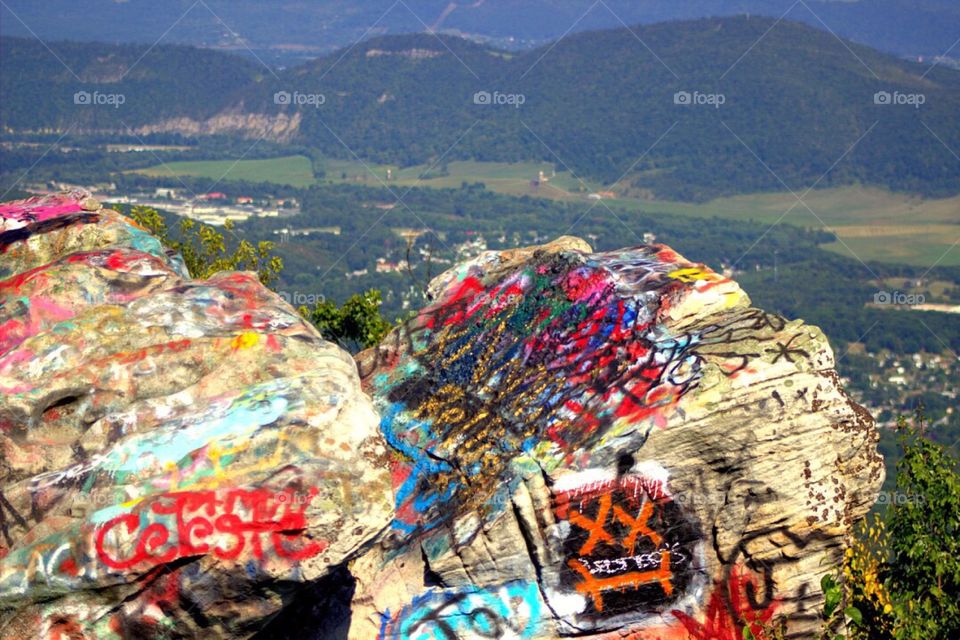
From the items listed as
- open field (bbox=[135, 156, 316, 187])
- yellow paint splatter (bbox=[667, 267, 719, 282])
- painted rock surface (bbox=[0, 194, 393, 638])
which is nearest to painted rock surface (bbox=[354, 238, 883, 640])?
yellow paint splatter (bbox=[667, 267, 719, 282])

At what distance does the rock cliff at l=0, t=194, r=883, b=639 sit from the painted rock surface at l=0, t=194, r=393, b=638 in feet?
0.08

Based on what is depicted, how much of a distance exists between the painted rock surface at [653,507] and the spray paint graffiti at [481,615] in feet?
0.04

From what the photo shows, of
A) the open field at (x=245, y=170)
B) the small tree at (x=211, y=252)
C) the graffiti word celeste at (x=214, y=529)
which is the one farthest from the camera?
the open field at (x=245, y=170)

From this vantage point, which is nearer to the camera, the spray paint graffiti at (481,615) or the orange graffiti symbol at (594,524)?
the orange graffiti symbol at (594,524)

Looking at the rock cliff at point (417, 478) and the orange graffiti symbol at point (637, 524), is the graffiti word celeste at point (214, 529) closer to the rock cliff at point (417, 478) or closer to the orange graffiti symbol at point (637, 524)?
the rock cliff at point (417, 478)

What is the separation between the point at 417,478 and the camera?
1346cm

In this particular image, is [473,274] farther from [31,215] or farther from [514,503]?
[31,215]

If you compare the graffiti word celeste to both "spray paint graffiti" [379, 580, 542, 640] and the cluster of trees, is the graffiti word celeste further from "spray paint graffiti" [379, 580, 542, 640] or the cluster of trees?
the cluster of trees

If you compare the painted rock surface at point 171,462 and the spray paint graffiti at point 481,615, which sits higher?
the painted rock surface at point 171,462

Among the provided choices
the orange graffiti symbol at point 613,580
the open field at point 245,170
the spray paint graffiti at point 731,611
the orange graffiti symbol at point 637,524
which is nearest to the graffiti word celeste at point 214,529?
the orange graffiti symbol at point 613,580

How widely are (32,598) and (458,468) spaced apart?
435 centimetres

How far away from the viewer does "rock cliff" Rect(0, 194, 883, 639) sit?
10.9 meters

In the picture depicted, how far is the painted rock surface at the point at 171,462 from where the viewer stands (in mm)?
10852

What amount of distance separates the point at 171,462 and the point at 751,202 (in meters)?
164
